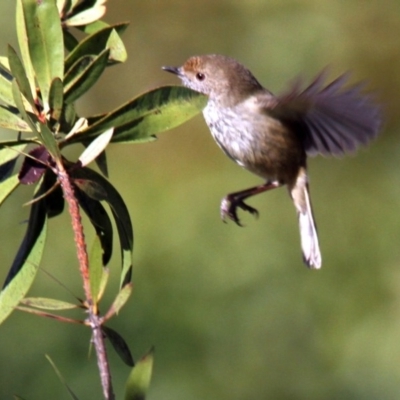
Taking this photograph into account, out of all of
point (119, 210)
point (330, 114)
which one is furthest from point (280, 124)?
point (119, 210)

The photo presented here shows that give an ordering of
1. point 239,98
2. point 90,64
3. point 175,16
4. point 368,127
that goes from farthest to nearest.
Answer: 1. point 175,16
2. point 239,98
3. point 368,127
4. point 90,64

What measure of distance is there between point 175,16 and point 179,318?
301cm

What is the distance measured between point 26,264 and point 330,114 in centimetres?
134

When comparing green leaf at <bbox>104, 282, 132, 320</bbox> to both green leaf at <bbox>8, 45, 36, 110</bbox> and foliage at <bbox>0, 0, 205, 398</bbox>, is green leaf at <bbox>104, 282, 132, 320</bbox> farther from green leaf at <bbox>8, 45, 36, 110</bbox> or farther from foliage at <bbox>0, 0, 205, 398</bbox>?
green leaf at <bbox>8, 45, 36, 110</bbox>

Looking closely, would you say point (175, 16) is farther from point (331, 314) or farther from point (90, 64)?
point (90, 64)

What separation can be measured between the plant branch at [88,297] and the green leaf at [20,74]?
124mm

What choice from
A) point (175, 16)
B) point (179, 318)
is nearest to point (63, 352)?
point (179, 318)

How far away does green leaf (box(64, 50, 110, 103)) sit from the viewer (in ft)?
4.37

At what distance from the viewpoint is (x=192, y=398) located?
13.2ft

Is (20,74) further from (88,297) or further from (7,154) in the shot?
(88,297)

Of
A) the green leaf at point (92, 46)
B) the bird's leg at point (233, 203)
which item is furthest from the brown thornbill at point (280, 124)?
the green leaf at point (92, 46)

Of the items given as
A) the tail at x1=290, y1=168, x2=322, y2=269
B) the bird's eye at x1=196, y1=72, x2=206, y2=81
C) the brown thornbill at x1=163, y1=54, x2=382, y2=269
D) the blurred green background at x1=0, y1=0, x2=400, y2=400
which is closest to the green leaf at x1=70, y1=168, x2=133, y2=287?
the brown thornbill at x1=163, y1=54, x2=382, y2=269

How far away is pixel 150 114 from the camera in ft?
4.52

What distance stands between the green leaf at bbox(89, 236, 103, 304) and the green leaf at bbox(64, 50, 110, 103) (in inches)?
9.2
